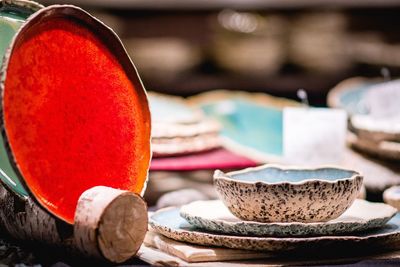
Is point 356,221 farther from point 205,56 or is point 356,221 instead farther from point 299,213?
point 205,56

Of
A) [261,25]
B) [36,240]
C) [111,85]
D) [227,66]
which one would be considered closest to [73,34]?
[111,85]

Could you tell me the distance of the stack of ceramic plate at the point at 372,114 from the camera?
1.62 meters

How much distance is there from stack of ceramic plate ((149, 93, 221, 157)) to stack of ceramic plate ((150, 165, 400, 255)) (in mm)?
544

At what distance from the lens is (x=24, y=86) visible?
100 centimetres

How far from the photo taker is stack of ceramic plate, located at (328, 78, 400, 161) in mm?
1621

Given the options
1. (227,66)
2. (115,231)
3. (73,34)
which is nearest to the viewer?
(115,231)

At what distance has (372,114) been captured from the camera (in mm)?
1922

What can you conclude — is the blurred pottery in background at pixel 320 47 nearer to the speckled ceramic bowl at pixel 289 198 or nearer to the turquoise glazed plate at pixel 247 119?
the turquoise glazed plate at pixel 247 119

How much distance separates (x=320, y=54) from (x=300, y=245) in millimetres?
3031

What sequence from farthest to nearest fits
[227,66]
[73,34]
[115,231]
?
[227,66], [73,34], [115,231]

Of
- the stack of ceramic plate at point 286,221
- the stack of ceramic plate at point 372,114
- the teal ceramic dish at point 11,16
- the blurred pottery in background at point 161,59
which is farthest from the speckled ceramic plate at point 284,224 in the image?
the blurred pottery in background at point 161,59

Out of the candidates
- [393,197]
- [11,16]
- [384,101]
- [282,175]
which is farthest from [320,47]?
[11,16]

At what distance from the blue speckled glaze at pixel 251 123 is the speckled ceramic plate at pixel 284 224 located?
79cm

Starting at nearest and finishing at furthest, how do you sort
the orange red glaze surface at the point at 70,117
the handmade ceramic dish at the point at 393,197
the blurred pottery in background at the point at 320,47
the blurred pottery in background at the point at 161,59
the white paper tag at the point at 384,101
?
the orange red glaze surface at the point at 70,117
the handmade ceramic dish at the point at 393,197
the white paper tag at the point at 384,101
the blurred pottery in background at the point at 161,59
the blurred pottery in background at the point at 320,47
